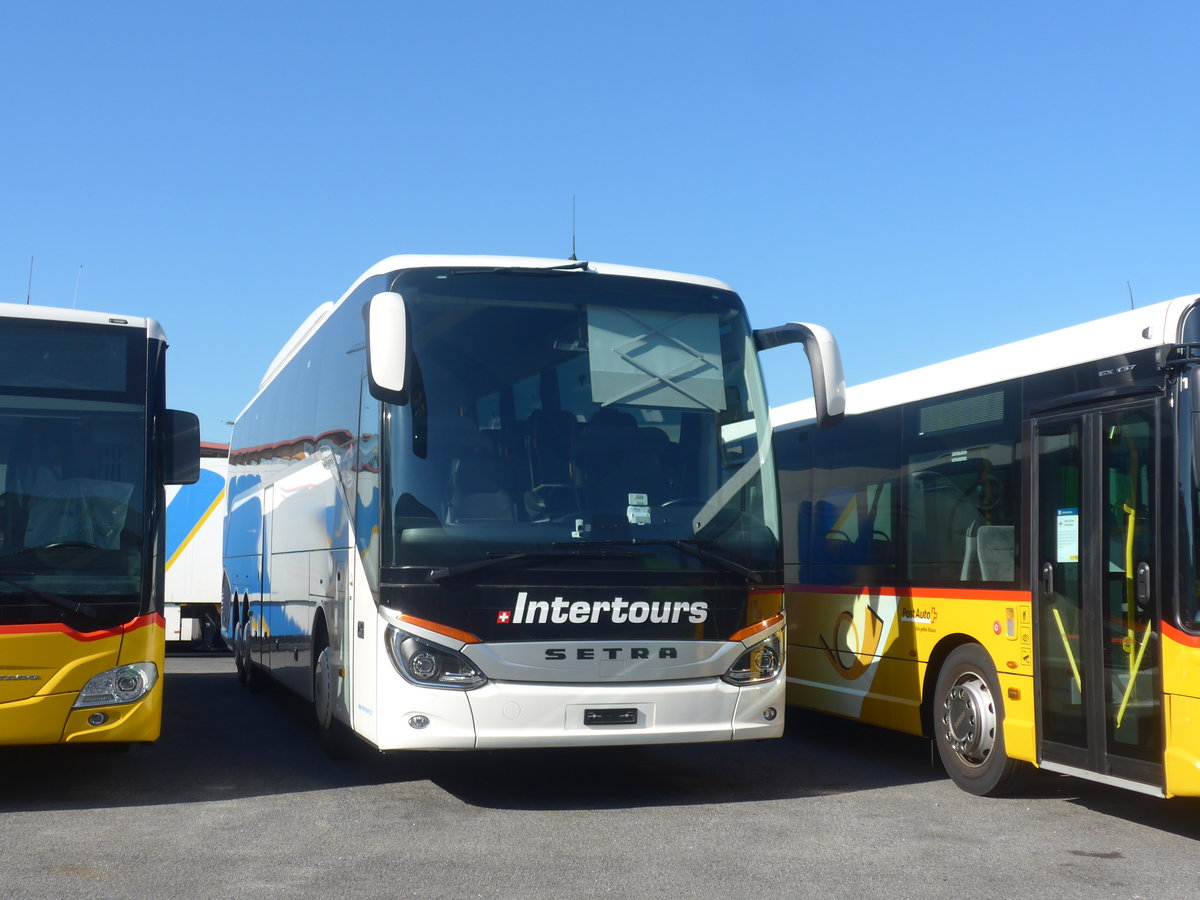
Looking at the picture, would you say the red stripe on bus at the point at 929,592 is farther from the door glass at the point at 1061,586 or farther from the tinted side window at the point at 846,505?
the door glass at the point at 1061,586

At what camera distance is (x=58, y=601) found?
7.72 metres

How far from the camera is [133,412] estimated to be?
826 centimetres

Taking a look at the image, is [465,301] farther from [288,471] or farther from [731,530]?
[288,471]

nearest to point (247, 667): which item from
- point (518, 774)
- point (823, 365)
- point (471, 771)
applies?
point (471, 771)

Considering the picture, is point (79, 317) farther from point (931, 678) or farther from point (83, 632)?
point (931, 678)

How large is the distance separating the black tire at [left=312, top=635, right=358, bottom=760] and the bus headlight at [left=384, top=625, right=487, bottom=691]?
182 centimetres

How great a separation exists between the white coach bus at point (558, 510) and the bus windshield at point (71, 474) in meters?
1.41

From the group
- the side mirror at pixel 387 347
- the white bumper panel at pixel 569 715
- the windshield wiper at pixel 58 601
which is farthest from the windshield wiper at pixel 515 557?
the windshield wiper at pixel 58 601

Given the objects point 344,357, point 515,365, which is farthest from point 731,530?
point 344,357

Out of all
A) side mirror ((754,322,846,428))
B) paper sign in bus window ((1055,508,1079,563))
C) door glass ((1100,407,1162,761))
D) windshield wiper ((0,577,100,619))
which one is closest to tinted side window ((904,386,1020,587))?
paper sign in bus window ((1055,508,1079,563))

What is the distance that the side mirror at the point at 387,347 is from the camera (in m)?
7.48

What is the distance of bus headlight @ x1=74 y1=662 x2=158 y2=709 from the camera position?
7.79 meters

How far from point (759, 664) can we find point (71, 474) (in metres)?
4.36

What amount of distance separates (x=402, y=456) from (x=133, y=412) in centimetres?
181
